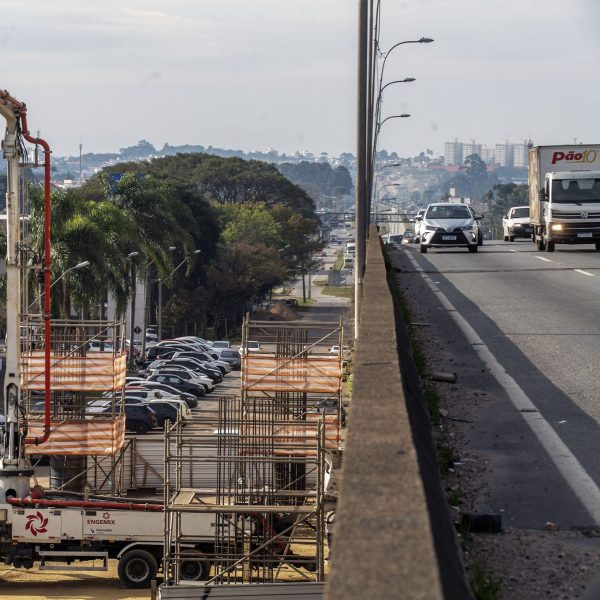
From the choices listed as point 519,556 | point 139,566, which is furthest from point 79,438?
point 519,556

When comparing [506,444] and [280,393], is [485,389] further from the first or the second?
[280,393]

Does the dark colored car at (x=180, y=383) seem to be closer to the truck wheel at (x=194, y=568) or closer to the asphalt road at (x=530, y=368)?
the asphalt road at (x=530, y=368)

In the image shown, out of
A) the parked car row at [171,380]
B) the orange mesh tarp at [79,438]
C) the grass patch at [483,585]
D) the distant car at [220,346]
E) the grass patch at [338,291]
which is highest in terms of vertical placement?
the grass patch at [483,585]

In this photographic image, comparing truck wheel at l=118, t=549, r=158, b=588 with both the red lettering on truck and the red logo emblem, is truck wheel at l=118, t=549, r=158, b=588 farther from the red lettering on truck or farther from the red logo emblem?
the red lettering on truck

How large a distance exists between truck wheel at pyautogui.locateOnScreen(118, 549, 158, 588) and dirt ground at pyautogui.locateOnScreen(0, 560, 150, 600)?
452 millimetres

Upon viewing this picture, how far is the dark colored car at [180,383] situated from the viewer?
5922 cm

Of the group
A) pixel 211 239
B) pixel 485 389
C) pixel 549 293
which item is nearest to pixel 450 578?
pixel 485 389

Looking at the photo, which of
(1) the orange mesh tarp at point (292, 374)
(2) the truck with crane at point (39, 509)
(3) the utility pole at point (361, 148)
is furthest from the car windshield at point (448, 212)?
(2) the truck with crane at point (39, 509)

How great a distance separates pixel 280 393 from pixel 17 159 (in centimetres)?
689

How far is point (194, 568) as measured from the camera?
81.1 feet

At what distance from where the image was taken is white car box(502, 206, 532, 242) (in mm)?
57688

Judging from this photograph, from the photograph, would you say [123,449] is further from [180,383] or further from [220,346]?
[220,346]

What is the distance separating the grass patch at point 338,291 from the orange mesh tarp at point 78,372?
105980 millimetres

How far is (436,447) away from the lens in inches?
398
